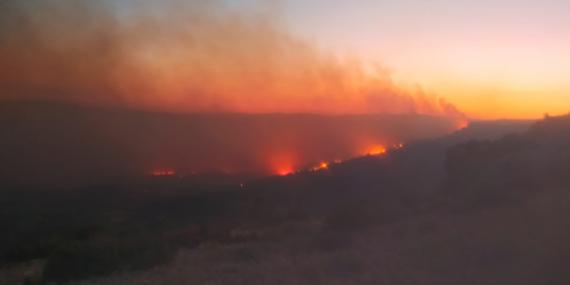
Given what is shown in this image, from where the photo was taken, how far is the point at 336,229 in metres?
14.6

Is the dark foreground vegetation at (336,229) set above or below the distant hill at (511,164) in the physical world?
below

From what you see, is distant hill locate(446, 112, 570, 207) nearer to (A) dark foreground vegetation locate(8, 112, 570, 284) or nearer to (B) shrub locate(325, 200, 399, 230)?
(A) dark foreground vegetation locate(8, 112, 570, 284)

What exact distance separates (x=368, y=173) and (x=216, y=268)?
17.2m

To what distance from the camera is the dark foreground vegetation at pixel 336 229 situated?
10.9m

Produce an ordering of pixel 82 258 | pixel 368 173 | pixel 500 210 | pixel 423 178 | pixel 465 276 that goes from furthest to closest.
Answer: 1. pixel 368 173
2. pixel 423 178
3. pixel 500 210
4. pixel 82 258
5. pixel 465 276

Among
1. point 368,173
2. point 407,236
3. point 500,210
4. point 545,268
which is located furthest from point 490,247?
point 368,173

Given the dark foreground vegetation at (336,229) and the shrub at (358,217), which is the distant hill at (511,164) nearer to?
the dark foreground vegetation at (336,229)

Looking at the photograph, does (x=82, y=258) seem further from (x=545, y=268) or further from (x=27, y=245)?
(x=545, y=268)

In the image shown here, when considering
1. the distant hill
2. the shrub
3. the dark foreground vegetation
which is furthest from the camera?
the distant hill

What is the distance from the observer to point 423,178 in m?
23.3

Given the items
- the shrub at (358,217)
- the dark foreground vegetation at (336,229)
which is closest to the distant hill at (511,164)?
the dark foreground vegetation at (336,229)

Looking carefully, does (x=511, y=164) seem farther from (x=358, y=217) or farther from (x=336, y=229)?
(x=336, y=229)

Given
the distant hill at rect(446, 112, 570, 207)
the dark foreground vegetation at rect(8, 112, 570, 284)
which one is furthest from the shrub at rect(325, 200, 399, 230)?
the distant hill at rect(446, 112, 570, 207)

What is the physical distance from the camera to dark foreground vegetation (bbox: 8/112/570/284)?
1087cm
